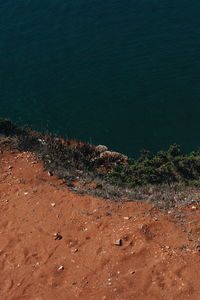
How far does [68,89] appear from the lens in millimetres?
26969

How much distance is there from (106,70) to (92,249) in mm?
20537

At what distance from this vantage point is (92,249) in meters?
9.71

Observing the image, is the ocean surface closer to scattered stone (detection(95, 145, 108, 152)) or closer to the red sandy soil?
scattered stone (detection(95, 145, 108, 152))

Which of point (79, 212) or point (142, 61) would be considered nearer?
point (79, 212)

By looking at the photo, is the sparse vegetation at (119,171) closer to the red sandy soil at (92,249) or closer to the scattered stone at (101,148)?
the red sandy soil at (92,249)

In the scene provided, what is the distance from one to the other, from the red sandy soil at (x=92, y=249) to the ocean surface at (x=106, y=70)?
10738mm

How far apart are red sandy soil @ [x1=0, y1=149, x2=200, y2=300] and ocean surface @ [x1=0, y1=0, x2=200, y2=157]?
423 inches

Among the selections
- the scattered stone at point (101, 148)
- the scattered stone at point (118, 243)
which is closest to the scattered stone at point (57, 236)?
the scattered stone at point (118, 243)

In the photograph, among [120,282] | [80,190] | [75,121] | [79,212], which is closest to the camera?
[120,282]

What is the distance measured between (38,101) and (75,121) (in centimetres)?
385

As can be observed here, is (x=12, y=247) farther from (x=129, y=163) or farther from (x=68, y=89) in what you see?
(x=68, y=89)

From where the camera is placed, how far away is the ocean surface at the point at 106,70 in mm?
23422

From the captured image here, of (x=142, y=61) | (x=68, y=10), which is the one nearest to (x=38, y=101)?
(x=142, y=61)

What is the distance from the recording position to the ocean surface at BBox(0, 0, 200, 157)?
76.8 ft
